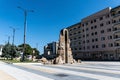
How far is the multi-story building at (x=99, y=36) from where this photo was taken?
64.7 m

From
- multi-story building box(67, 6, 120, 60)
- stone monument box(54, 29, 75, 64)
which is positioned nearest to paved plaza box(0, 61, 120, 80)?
stone monument box(54, 29, 75, 64)

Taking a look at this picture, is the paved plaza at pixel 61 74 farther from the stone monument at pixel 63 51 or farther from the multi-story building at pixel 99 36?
the multi-story building at pixel 99 36

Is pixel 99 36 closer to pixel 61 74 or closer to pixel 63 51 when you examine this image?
pixel 63 51

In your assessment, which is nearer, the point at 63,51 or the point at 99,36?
the point at 63,51

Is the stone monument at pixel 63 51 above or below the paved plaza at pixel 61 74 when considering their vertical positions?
above

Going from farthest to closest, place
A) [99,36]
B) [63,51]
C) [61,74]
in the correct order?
1. [99,36]
2. [63,51]
3. [61,74]

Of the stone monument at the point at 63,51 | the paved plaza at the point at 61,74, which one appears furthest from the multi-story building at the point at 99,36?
the paved plaza at the point at 61,74

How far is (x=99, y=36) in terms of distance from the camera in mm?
72062

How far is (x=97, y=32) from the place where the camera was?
241ft

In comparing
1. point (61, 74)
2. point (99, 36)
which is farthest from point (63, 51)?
point (99, 36)

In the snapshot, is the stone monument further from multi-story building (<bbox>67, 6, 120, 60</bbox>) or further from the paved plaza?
multi-story building (<bbox>67, 6, 120, 60</bbox>)

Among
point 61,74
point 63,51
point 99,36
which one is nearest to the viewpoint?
point 61,74

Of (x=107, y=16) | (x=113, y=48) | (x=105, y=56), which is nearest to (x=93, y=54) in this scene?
(x=105, y=56)

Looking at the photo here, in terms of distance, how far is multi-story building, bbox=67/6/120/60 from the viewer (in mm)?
64688
